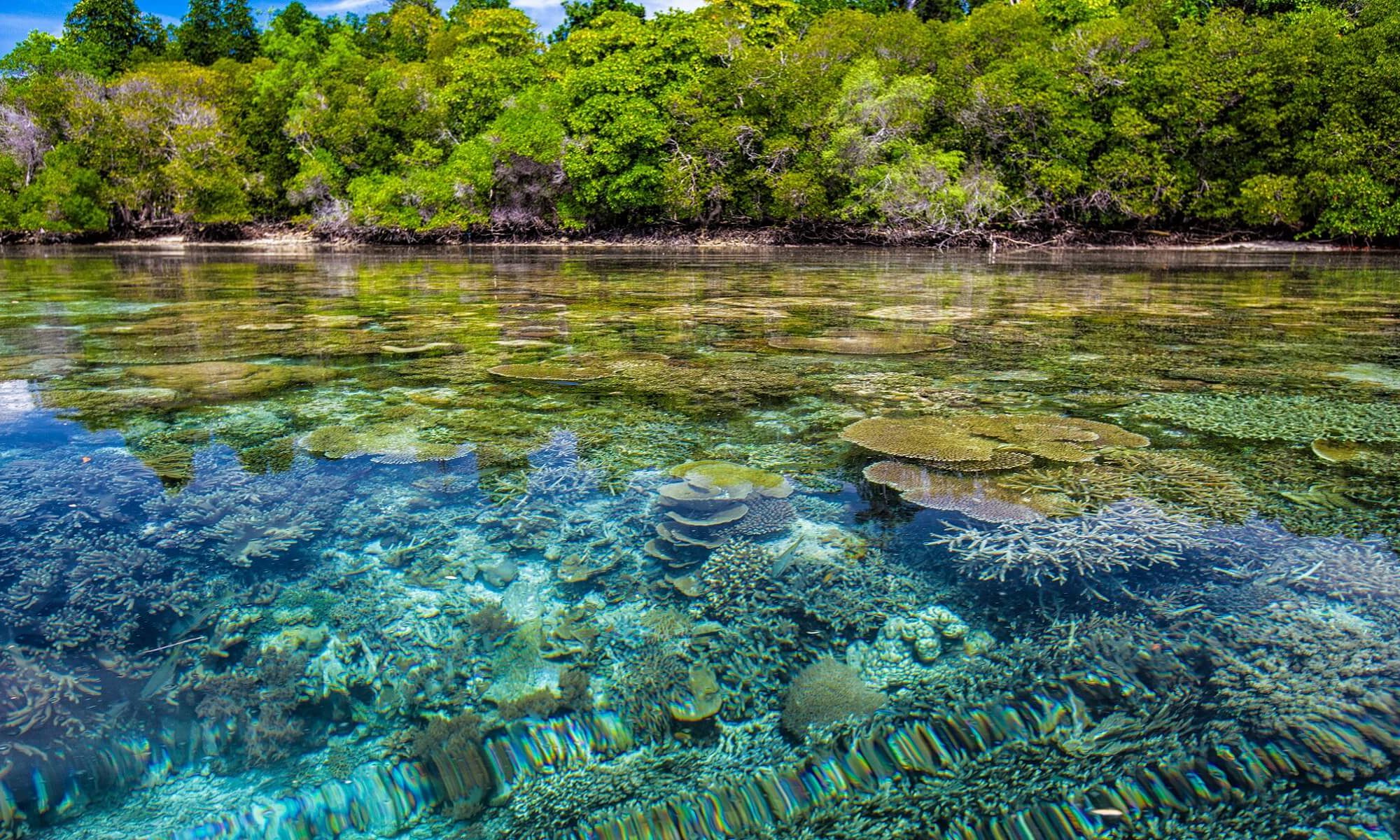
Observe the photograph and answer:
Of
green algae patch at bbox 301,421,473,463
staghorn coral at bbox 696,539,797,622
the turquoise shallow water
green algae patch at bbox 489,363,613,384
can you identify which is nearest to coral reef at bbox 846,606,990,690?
the turquoise shallow water

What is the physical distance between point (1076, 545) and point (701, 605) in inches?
39.4

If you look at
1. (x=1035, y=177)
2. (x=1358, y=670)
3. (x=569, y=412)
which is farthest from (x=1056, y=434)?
(x=1035, y=177)

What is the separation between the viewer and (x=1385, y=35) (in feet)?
67.0

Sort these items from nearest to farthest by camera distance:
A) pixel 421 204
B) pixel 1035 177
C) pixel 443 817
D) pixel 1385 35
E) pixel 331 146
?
pixel 443 817 < pixel 1385 35 < pixel 1035 177 < pixel 421 204 < pixel 331 146

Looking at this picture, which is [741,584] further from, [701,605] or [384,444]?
[384,444]

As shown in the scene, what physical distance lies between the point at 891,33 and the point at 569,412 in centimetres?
2641

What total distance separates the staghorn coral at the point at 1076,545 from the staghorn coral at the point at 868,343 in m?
2.68

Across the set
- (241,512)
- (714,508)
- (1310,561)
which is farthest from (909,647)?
(241,512)

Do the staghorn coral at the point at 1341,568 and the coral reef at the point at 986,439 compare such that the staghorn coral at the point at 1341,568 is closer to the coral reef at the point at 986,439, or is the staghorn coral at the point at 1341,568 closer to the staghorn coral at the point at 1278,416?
the coral reef at the point at 986,439

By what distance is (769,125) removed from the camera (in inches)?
1003

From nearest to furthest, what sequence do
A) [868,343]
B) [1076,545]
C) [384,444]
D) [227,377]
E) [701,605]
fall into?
[701,605] → [1076,545] → [384,444] → [227,377] → [868,343]

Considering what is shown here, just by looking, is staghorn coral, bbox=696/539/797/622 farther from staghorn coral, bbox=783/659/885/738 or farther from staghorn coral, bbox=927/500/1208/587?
staghorn coral, bbox=927/500/1208/587

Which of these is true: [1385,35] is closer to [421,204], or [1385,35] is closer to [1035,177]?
[1035,177]

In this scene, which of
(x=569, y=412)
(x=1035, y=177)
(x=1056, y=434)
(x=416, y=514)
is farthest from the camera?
(x=1035, y=177)
